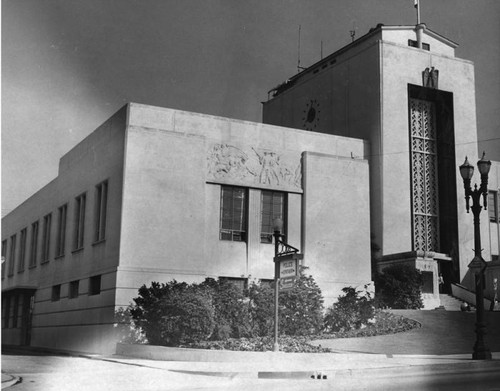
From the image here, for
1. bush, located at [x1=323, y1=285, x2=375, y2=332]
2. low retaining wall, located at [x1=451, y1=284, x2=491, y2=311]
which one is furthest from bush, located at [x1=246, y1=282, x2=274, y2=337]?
low retaining wall, located at [x1=451, y1=284, x2=491, y2=311]

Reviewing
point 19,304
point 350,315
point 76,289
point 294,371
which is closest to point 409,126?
point 350,315

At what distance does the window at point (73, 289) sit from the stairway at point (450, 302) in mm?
20391

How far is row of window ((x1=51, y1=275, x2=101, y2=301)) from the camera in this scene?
31131 mm

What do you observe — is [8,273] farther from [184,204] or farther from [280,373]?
[280,373]

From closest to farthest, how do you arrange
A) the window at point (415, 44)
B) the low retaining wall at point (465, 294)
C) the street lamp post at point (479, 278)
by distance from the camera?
the street lamp post at point (479, 278)
the low retaining wall at point (465, 294)
the window at point (415, 44)

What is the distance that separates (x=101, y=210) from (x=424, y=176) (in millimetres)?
21837

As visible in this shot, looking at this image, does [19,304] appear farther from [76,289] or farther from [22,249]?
[76,289]

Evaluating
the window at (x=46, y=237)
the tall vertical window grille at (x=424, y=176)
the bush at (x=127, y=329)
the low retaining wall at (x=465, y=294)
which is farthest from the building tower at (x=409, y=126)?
the window at (x=46, y=237)

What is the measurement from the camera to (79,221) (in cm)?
3459

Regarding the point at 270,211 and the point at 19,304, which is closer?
the point at 270,211

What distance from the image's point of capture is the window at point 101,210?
30984 mm

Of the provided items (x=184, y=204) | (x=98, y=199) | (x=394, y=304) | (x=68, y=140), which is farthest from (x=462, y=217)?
(x=68, y=140)

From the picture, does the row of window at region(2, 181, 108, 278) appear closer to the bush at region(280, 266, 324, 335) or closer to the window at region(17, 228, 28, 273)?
the window at region(17, 228, 28, 273)

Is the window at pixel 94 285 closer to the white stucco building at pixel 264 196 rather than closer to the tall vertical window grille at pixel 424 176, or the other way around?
the white stucco building at pixel 264 196
